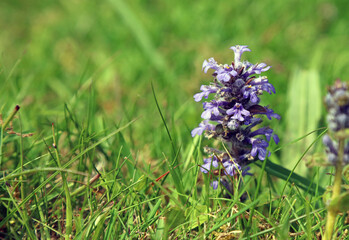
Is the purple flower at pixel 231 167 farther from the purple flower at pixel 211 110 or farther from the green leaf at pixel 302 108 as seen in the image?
the green leaf at pixel 302 108

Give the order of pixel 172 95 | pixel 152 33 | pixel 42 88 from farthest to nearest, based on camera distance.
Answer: pixel 152 33 < pixel 42 88 < pixel 172 95

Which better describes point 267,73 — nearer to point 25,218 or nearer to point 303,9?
point 303,9

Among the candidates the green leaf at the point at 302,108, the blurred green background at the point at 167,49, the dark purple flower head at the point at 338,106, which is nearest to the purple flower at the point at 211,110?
the dark purple flower head at the point at 338,106

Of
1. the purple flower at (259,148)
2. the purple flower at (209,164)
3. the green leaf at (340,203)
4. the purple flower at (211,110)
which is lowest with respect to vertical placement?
the green leaf at (340,203)

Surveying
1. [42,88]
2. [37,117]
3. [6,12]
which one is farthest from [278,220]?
[6,12]

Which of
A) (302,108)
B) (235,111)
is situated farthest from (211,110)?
(302,108)

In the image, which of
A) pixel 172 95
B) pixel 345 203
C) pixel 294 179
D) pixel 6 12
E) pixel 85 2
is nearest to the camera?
pixel 345 203

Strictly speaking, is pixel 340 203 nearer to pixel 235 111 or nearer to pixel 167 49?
pixel 235 111

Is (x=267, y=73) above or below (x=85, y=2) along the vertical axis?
below
